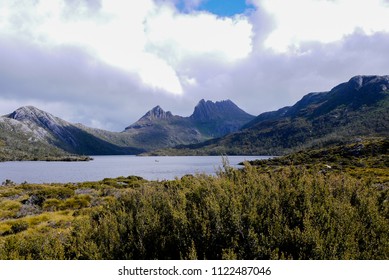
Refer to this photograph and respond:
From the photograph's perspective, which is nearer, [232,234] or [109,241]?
[232,234]

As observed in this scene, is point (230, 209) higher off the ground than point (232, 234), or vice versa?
point (230, 209)


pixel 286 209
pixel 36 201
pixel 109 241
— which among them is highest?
pixel 286 209

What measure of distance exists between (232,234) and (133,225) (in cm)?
364

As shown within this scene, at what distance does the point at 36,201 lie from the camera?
3350cm

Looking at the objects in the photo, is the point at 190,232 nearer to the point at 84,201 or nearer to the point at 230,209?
the point at 230,209

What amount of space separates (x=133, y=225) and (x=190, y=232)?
8.02ft

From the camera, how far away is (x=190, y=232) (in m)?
8.41

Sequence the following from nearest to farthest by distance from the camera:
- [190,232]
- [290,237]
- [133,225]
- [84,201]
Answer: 1. [290,237]
2. [190,232]
3. [133,225]
4. [84,201]

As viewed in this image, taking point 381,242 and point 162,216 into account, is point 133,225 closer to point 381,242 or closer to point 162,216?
point 162,216

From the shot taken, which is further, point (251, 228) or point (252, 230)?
point (251, 228)
